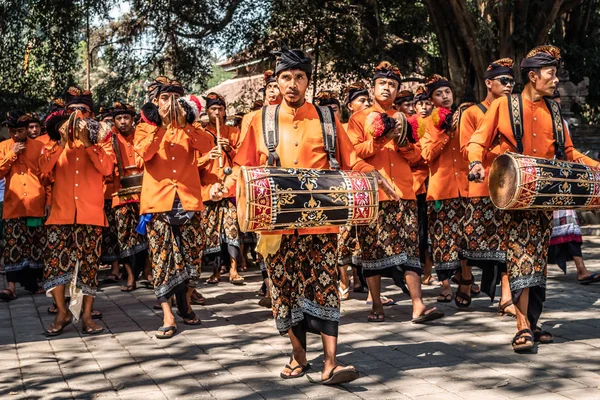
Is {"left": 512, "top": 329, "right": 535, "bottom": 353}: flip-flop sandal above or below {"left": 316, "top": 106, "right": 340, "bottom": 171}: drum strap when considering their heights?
below

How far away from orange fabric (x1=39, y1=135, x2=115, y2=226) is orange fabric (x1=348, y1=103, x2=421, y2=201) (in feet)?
7.80

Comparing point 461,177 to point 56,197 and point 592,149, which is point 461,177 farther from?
point 592,149

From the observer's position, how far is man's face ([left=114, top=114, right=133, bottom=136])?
10.7 meters

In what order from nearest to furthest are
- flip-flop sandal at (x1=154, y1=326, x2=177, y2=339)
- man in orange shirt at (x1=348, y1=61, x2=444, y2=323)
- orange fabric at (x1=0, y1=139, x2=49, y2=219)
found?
flip-flop sandal at (x1=154, y1=326, x2=177, y2=339) → man in orange shirt at (x1=348, y1=61, x2=444, y2=323) → orange fabric at (x1=0, y1=139, x2=49, y2=219)

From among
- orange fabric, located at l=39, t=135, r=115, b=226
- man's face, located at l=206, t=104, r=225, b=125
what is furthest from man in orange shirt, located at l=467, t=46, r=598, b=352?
man's face, located at l=206, t=104, r=225, b=125

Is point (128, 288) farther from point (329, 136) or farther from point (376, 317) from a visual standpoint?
point (329, 136)

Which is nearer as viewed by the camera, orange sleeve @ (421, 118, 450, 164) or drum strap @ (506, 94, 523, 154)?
drum strap @ (506, 94, 523, 154)

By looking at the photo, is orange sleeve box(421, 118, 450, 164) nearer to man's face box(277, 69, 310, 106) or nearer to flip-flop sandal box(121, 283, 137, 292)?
man's face box(277, 69, 310, 106)

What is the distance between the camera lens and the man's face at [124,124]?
35.1 feet

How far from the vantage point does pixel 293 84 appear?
590 cm

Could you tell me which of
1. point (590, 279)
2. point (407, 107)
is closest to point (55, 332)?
point (407, 107)

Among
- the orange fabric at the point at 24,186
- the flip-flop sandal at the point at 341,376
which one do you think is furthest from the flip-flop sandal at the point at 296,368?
the orange fabric at the point at 24,186

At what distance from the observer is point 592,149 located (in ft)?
67.2

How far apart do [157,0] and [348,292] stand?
10.3 meters
